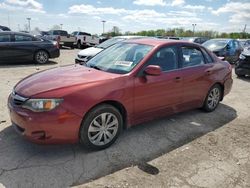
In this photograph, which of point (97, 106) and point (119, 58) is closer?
point (97, 106)

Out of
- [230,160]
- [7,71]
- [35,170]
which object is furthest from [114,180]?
[7,71]

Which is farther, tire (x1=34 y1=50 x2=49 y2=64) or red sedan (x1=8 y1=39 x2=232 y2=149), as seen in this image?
tire (x1=34 y1=50 x2=49 y2=64)

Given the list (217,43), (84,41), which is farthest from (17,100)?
(84,41)

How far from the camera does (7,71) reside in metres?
9.84

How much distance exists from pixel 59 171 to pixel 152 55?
7.43 ft

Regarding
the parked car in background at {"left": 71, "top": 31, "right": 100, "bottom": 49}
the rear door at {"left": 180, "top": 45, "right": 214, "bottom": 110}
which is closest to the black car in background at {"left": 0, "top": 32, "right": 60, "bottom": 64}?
the rear door at {"left": 180, "top": 45, "right": 214, "bottom": 110}

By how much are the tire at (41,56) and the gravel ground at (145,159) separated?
733 centimetres

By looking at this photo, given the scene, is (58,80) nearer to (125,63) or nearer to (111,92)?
(111,92)

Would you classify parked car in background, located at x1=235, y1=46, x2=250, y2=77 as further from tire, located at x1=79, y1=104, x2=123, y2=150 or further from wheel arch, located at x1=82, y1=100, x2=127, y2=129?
tire, located at x1=79, y1=104, x2=123, y2=150

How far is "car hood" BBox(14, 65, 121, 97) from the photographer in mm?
3578

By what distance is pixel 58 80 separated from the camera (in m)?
3.79

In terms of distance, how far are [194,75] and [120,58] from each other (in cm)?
150

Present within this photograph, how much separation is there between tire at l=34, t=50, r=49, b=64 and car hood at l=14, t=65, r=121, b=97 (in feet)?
27.0

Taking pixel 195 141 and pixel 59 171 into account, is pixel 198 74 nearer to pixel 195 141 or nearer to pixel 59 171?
pixel 195 141
